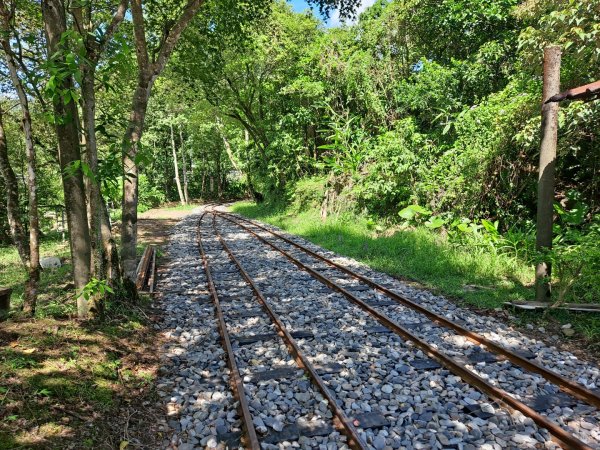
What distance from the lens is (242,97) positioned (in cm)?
2466

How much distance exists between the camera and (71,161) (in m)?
4.55

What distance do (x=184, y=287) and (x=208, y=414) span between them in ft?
15.2

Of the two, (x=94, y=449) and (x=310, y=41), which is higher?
(x=310, y=41)

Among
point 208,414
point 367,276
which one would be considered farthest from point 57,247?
point 208,414

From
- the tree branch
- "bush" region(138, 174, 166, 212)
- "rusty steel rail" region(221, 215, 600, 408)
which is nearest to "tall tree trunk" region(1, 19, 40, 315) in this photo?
the tree branch

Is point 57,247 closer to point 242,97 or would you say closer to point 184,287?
point 184,287

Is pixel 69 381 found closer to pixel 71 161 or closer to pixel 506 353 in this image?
pixel 71 161

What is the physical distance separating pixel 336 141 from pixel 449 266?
359 inches

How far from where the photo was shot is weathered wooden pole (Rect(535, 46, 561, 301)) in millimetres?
6016

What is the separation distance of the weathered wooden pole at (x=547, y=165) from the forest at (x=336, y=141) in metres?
0.15

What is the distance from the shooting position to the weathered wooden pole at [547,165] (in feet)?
19.7

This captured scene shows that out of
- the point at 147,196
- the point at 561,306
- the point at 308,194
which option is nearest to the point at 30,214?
the point at 561,306

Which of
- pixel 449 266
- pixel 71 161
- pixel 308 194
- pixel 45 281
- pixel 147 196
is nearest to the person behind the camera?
pixel 71 161

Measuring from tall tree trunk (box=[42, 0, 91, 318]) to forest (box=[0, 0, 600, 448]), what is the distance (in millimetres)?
19
